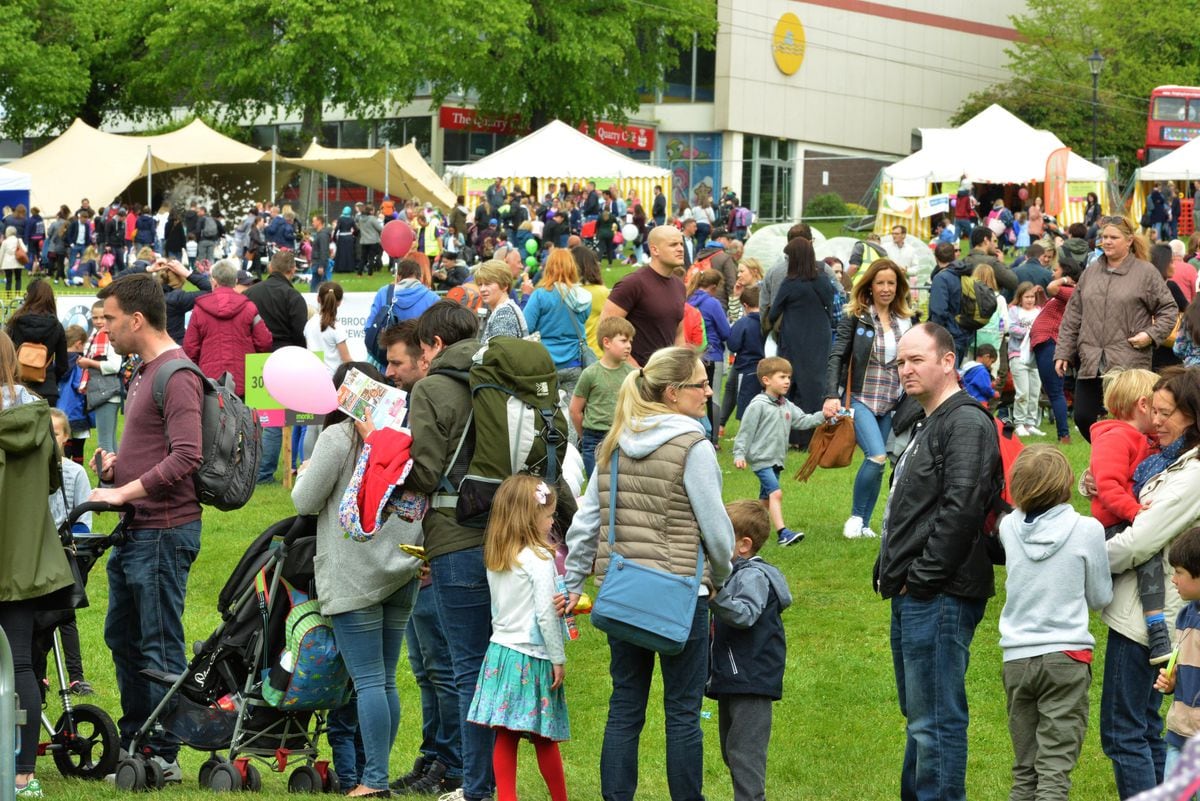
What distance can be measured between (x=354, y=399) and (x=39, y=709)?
179cm

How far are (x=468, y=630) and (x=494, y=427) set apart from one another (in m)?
0.83

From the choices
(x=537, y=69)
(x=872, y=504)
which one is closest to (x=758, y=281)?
(x=872, y=504)

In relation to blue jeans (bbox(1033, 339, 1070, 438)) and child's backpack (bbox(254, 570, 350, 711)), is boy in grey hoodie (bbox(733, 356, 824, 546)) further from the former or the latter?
child's backpack (bbox(254, 570, 350, 711))

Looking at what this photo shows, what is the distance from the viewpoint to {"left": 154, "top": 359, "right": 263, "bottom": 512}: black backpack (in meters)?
6.96

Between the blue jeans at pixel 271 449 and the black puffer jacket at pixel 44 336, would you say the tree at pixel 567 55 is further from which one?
the black puffer jacket at pixel 44 336

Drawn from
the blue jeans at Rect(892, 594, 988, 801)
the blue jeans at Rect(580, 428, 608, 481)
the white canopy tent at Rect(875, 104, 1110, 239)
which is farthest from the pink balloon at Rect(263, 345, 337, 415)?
the white canopy tent at Rect(875, 104, 1110, 239)

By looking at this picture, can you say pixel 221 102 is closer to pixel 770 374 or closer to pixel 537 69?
pixel 537 69

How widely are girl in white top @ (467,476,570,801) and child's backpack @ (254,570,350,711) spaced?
0.80 m

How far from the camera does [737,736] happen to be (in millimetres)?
6688

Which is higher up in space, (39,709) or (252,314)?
(252,314)

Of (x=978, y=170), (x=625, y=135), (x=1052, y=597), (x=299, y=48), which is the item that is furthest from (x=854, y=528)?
(x=625, y=135)

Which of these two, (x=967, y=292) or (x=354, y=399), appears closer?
(x=354, y=399)

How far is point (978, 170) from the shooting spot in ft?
141

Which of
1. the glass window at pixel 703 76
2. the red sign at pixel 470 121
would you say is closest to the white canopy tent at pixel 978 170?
the red sign at pixel 470 121
